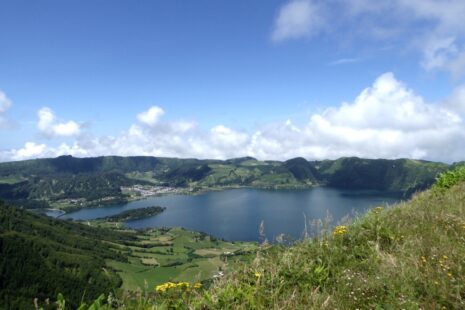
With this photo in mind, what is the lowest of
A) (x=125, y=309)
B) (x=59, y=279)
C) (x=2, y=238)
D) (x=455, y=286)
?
(x=59, y=279)

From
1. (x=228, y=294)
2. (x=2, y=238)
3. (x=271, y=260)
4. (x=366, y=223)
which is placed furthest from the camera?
(x=2, y=238)

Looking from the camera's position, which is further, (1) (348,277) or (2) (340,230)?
(2) (340,230)

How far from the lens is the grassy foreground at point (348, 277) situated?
4.84 metres

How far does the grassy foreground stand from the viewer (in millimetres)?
4836

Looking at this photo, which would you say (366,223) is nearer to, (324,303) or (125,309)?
(324,303)

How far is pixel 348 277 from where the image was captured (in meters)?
5.73

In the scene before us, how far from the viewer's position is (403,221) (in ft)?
28.0

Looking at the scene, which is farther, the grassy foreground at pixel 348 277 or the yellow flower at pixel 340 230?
the yellow flower at pixel 340 230

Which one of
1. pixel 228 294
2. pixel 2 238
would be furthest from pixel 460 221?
pixel 2 238

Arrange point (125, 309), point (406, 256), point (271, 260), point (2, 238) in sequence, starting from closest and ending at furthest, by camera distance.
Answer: point (125, 309)
point (406, 256)
point (271, 260)
point (2, 238)

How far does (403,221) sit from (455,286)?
421cm

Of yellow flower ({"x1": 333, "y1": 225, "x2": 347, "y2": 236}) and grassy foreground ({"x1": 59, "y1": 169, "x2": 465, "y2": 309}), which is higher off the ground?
yellow flower ({"x1": 333, "y1": 225, "x2": 347, "y2": 236})

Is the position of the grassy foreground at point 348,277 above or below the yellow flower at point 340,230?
below

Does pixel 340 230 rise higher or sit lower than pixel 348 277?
higher
